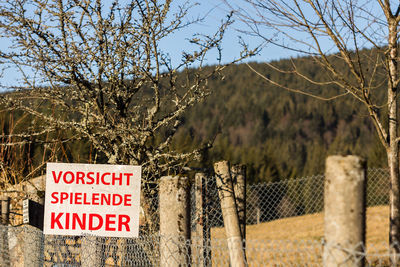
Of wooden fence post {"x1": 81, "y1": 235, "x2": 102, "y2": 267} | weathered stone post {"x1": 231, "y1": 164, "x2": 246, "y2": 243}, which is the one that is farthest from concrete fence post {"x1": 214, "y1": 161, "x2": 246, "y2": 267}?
wooden fence post {"x1": 81, "y1": 235, "x2": 102, "y2": 267}

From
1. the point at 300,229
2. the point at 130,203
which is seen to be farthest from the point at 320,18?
the point at 300,229

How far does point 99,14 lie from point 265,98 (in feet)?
461

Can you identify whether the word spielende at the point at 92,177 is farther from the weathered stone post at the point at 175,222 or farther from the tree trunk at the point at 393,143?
the tree trunk at the point at 393,143

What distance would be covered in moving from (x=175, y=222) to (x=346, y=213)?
43.6 inches

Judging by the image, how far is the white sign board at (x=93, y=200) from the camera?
12.5ft

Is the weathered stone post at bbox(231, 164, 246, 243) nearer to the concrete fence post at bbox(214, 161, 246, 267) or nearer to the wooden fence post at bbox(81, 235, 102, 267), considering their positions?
the concrete fence post at bbox(214, 161, 246, 267)

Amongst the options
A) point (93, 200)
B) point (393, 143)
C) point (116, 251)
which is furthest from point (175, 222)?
point (393, 143)

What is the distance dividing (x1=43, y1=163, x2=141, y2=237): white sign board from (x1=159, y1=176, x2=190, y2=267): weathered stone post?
1077 millimetres

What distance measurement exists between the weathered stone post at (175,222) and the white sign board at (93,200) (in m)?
1.08

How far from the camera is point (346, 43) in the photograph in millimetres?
4820

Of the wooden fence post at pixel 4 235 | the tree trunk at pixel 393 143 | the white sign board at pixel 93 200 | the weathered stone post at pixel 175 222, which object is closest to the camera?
the weathered stone post at pixel 175 222

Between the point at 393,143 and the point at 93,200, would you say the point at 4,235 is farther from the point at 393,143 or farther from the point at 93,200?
the point at 393,143

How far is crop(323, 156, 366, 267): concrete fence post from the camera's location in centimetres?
188

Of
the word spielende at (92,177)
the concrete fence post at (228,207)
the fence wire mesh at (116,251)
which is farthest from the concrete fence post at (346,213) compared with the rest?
the word spielende at (92,177)
